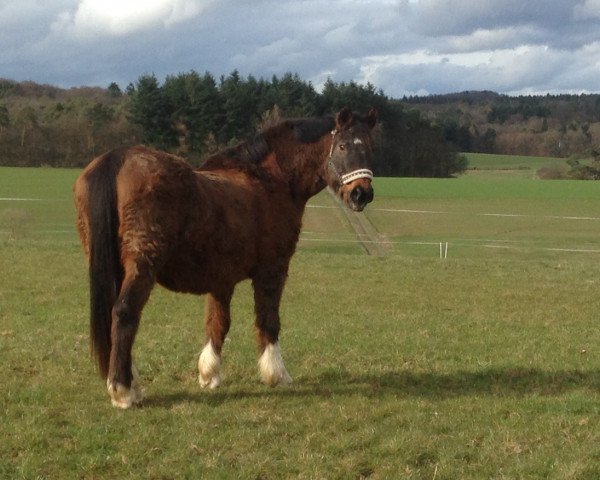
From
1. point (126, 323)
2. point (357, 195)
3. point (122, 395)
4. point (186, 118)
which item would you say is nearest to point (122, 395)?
point (122, 395)

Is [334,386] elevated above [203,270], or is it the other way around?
[203,270]

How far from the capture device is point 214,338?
22.7 ft

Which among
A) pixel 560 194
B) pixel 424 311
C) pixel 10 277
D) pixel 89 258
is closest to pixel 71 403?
pixel 89 258

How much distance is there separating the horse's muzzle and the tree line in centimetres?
3555

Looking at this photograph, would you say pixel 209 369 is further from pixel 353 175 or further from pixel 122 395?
pixel 353 175

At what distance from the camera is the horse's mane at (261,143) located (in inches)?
274

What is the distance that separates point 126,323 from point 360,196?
7.35ft

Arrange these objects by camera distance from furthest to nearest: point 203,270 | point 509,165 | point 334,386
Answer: point 509,165, point 334,386, point 203,270

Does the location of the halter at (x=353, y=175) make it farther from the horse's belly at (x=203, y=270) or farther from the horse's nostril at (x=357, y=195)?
the horse's belly at (x=203, y=270)

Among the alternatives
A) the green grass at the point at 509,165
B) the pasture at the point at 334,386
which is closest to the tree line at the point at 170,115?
the green grass at the point at 509,165

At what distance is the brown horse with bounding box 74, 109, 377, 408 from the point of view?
5562 mm

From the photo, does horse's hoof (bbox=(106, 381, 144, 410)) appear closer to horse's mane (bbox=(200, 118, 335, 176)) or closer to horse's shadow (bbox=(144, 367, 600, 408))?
horse's shadow (bbox=(144, 367, 600, 408))

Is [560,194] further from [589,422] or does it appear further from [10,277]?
[589,422]

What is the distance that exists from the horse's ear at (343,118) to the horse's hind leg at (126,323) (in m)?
2.24
